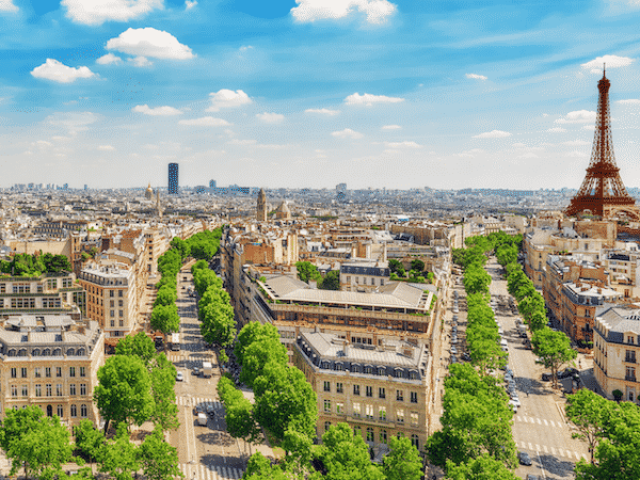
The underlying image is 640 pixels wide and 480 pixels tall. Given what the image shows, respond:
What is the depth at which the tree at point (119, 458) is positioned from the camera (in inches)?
2055

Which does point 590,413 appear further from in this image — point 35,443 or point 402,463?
point 35,443

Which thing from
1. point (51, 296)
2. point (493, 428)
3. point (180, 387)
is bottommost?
point (180, 387)

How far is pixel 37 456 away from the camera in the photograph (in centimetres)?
5209

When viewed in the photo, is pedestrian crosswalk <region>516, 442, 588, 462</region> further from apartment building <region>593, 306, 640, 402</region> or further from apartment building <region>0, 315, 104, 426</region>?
apartment building <region>0, 315, 104, 426</region>

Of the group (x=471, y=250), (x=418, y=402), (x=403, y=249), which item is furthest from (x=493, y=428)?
(x=471, y=250)

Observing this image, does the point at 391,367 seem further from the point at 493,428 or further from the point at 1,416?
the point at 1,416

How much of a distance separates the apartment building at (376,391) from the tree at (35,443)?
27365 millimetres

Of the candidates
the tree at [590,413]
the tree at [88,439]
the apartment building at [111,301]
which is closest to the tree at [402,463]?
the tree at [590,413]

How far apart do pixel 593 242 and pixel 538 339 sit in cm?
8642

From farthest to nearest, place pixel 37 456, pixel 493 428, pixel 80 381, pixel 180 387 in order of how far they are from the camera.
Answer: pixel 180 387, pixel 80 381, pixel 493 428, pixel 37 456

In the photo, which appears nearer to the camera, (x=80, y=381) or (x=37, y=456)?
(x=37, y=456)

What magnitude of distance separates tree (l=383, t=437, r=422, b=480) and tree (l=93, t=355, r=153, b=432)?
90.3 feet

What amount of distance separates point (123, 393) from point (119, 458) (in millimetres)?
12149

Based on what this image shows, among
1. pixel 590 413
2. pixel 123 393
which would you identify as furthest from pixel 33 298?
pixel 590 413
